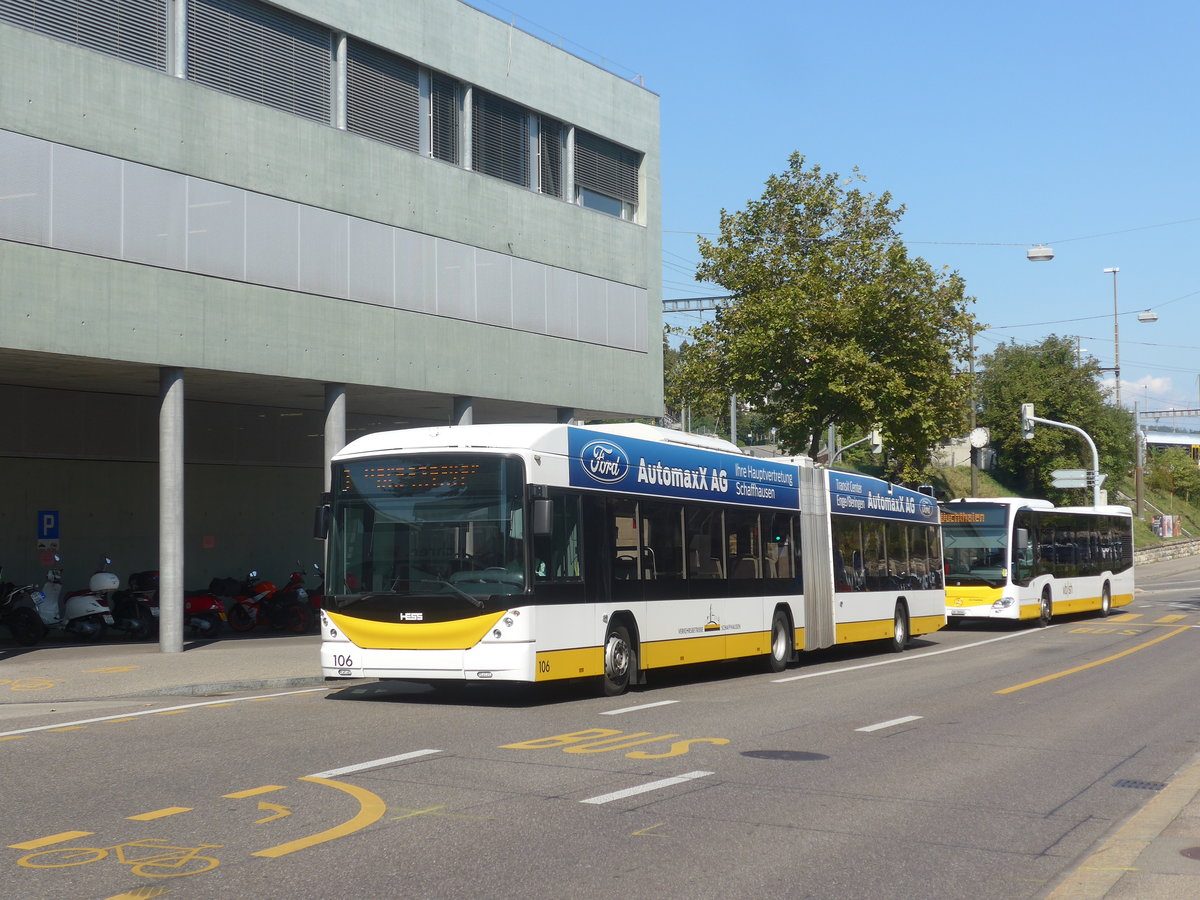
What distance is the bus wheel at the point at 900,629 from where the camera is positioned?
79.8ft

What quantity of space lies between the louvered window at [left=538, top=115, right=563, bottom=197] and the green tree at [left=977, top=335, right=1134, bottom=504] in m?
51.0

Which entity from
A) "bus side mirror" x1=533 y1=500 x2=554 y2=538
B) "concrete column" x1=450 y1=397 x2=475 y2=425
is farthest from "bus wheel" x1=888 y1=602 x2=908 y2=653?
"bus side mirror" x1=533 y1=500 x2=554 y2=538

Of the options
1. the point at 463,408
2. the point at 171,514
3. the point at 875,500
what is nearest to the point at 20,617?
the point at 171,514

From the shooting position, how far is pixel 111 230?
21.1 metres

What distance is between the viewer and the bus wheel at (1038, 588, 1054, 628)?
3203 centimetres

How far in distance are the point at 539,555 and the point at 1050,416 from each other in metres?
68.6

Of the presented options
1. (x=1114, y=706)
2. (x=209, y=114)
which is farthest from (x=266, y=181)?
(x=1114, y=706)

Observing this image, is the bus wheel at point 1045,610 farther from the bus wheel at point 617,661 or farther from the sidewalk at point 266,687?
the bus wheel at point 617,661

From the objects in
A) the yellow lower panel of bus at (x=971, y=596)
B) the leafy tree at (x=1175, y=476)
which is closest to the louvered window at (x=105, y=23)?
the yellow lower panel of bus at (x=971, y=596)

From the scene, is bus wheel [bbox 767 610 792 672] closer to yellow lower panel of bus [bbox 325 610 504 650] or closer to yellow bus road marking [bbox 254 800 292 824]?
yellow lower panel of bus [bbox 325 610 504 650]

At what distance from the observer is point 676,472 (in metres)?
17.2

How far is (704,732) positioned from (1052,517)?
22.6 metres

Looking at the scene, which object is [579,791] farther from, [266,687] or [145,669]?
[145,669]

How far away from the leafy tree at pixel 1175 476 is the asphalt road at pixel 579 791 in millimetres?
86798
